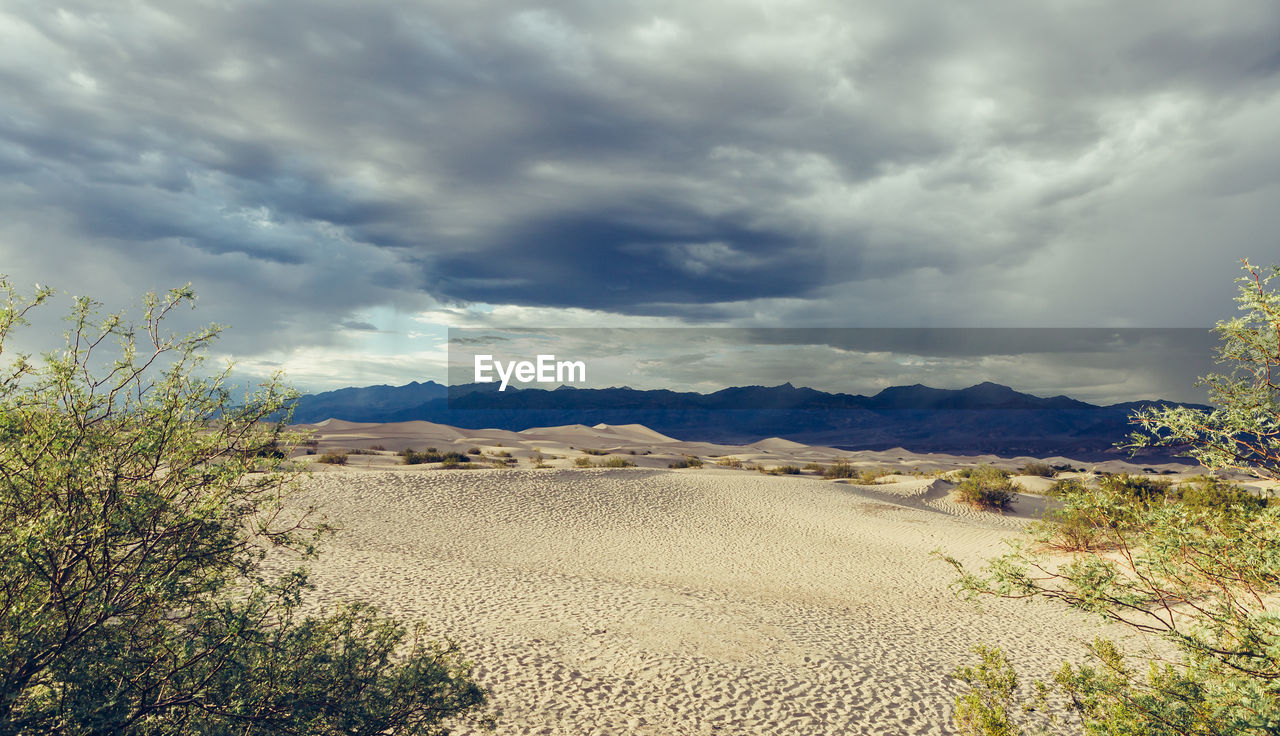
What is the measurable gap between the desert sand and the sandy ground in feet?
0.15

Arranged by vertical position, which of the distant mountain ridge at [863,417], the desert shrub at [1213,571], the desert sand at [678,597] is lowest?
the distant mountain ridge at [863,417]

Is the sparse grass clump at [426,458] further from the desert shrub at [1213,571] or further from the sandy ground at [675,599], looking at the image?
the desert shrub at [1213,571]

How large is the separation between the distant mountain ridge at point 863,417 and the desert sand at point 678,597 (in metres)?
109

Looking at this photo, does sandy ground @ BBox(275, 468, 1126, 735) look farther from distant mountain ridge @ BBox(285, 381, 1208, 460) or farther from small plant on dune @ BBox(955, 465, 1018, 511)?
distant mountain ridge @ BBox(285, 381, 1208, 460)

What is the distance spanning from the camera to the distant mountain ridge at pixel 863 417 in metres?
130

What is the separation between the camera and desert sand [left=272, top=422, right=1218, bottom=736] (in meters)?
7.34

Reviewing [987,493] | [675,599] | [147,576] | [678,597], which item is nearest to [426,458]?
[678,597]

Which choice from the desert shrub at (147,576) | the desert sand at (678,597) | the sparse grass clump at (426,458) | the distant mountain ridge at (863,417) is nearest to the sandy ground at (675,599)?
the desert sand at (678,597)

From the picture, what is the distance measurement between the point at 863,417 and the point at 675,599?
559 feet

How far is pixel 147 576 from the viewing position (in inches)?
151

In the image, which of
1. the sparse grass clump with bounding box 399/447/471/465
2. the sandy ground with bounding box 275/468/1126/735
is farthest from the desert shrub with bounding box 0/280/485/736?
the sparse grass clump with bounding box 399/447/471/465

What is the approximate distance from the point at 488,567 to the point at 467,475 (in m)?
9.35

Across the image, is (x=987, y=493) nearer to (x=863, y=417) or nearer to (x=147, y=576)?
(x=147, y=576)

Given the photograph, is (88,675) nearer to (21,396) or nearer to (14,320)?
(21,396)
